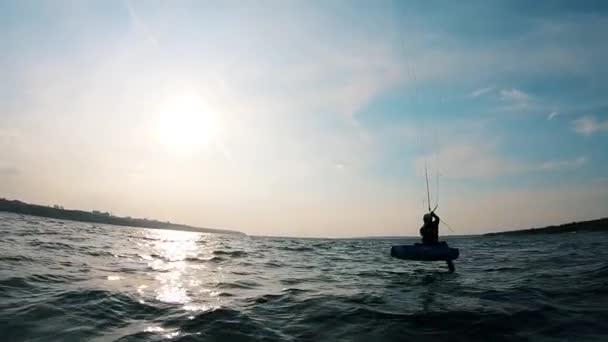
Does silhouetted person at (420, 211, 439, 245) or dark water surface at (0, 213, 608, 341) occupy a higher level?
silhouetted person at (420, 211, 439, 245)

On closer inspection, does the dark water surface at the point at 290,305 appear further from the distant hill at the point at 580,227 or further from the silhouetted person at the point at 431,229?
the distant hill at the point at 580,227

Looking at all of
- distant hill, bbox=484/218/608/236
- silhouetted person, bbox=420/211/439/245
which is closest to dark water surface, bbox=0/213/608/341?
silhouetted person, bbox=420/211/439/245

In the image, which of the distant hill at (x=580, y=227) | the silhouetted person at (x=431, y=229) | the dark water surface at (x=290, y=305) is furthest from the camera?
the distant hill at (x=580, y=227)

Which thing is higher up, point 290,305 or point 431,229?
point 431,229

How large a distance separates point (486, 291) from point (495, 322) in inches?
182

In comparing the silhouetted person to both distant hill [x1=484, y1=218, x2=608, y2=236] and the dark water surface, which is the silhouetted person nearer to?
the dark water surface

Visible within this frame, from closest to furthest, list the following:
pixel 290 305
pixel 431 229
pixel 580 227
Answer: pixel 290 305 → pixel 431 229 → pixel 580 227

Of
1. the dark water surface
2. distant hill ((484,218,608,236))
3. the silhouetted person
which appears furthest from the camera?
distant hill ((484,218,608,236))

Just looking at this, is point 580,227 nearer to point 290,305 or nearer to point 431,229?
point 431,229

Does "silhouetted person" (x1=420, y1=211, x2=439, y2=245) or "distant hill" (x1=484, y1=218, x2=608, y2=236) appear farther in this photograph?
"distant hill" (x1=484, y1=218, x2=608, y2=236)

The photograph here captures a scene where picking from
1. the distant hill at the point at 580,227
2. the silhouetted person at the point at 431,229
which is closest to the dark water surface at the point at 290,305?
the silhouetted person at the point at 431,229

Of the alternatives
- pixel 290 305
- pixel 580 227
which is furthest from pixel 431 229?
pixel 580 227

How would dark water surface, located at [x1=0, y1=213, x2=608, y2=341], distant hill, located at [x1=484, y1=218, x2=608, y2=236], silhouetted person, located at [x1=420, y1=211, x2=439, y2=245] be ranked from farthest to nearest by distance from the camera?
distant hill, located at [x1=484, y1=218, x2=608, y2=236], silhouetted person, located at [x1=420, y1=211, x2=439, y2=245], dark water surface, located at [x1=0, y1=213, x2=608, y2=341]

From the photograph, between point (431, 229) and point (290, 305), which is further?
point (431, 229)
